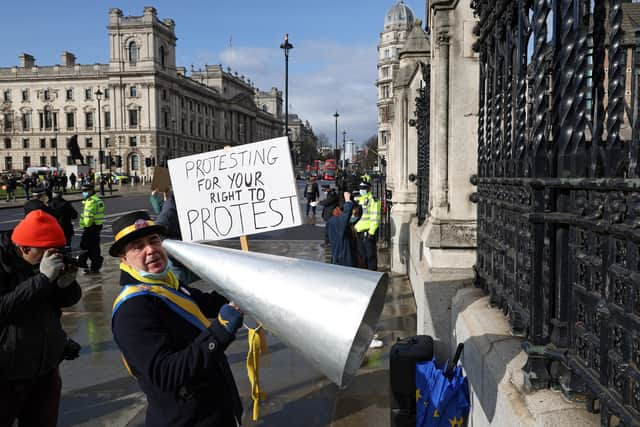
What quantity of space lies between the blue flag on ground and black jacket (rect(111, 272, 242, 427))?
4.07ft

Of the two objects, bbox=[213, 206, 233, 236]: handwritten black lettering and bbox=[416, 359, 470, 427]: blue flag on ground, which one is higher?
bbox=[213, 206, 233, 236]: handwritten black lettering

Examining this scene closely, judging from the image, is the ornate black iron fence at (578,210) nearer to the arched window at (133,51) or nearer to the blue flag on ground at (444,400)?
the blue flag on ground at (444,400)

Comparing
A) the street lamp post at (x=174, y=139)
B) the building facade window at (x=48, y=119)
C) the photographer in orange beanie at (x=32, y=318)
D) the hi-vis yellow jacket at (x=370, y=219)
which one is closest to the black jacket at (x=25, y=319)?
the photographer in orange beanie at (x=32, y=318)

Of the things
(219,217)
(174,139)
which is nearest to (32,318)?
(219,217)

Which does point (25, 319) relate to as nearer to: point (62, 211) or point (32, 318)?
point (32, 318)

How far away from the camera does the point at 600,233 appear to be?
5.69ft

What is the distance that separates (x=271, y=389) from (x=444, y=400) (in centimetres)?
215

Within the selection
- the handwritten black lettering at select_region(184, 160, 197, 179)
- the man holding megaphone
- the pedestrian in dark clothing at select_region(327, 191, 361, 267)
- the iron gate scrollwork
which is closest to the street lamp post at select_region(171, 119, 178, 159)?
the pedestrian in dark clothing at select_region(327, 191, 361, 267)

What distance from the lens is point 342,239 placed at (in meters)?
8.07

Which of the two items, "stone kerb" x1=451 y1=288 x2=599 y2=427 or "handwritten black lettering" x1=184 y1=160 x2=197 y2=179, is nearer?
"stone kerb" x1=451 y1=288 x2=599 y2=427

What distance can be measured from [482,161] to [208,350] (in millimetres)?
2530

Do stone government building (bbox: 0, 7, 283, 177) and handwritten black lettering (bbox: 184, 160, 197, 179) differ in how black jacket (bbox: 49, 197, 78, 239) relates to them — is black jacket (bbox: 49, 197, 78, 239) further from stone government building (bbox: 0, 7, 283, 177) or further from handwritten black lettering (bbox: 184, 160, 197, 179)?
stone government building (bbox: 0, 7, 283, 177)

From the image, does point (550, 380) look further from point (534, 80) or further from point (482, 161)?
point (482, 161)

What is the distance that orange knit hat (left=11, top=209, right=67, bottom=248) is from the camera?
123 inches
